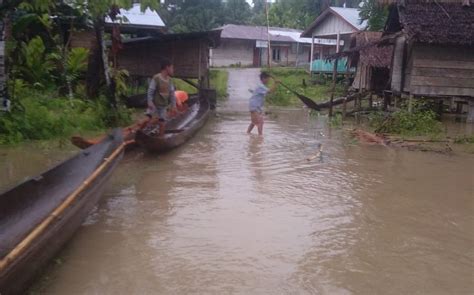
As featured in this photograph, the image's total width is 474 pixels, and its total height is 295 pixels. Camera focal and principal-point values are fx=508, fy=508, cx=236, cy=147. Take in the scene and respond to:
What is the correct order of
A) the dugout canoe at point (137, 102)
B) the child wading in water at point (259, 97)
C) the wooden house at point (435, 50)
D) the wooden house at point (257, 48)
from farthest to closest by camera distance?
the wooden house at point (257, 48) → the dugout canoe at point (137, 102) → the wooden house at point (435, 50) → the child wading in water at point (259, 97)

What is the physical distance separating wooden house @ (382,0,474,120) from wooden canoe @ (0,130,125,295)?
964cm

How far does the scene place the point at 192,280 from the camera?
4.03 metres

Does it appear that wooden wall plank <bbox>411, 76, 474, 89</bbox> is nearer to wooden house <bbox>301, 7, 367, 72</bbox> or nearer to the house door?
wooden house <bbox>301, 7, 367, 72</bbox>

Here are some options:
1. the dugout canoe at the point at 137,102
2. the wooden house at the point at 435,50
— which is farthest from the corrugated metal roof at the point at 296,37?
the dugout canoe at the point at 137,102

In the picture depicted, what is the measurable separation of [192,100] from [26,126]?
26.4 ft

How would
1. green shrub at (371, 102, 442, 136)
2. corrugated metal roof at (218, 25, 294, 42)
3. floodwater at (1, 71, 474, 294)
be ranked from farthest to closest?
corrugated metal roof at (218, 25, 294, 42) < green shrub at (371, 102, 442, 136) < floodwater at (1, 71, 474, 294)

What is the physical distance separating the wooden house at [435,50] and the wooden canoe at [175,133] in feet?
18.6

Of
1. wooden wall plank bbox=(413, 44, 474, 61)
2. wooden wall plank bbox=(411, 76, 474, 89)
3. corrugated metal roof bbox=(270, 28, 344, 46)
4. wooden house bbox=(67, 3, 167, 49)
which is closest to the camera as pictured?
wooden wall plank bbox=(413, 44, 474, 61)

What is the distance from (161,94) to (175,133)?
796 millimetres

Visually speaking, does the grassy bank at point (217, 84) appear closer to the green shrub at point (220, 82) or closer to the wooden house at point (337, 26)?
the green shrub at point (220, 82)

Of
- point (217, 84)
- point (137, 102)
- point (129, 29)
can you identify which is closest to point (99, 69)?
point (137, 102)

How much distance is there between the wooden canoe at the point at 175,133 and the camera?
7.93 metres

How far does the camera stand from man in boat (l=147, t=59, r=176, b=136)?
29.2ft

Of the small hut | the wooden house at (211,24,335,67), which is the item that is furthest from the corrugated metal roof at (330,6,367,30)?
the small hut
